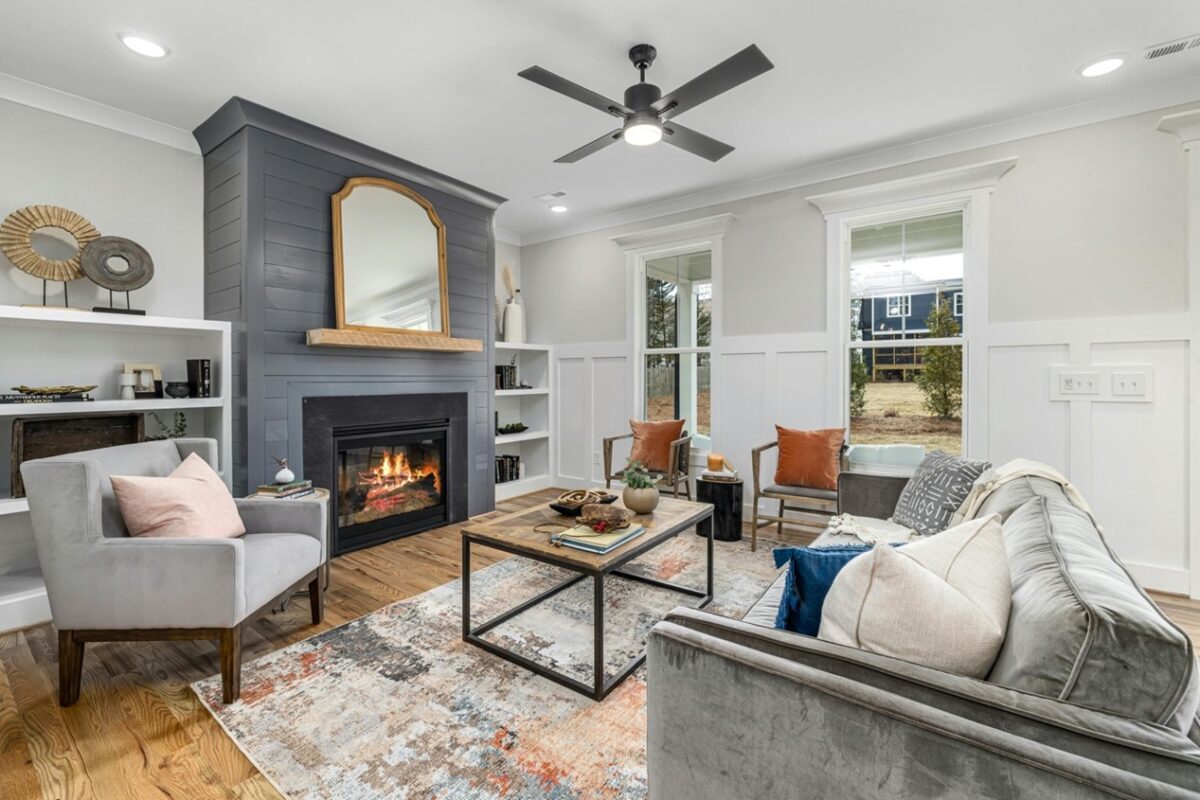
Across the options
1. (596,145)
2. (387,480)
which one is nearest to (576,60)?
(596,145)

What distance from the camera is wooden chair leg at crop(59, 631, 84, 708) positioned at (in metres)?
1.86

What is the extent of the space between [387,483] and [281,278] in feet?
5.05

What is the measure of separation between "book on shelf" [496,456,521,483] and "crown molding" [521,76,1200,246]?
7.68 ft

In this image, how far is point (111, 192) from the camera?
2.96 meters

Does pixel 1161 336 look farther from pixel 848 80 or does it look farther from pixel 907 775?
pixel 907 775

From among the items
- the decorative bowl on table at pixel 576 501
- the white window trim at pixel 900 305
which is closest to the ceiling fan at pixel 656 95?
the decorative bowl on table at pixel 576 501

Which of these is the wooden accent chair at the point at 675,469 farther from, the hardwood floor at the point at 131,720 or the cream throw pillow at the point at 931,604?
the cream throw pillow at the point at 931,604

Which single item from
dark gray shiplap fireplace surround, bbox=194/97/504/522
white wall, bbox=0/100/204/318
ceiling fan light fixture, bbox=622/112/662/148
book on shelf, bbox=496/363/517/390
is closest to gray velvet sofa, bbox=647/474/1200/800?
ceiling fan light fixture, bbox=622/112/662/148

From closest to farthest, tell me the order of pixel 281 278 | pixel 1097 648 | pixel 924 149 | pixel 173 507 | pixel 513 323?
pixel 1097 648, pixel 173 507, pixel 281 278, pixel 924 149, pixel 513 323

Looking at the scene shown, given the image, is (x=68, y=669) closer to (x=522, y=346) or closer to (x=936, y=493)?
(x=936, y=493)

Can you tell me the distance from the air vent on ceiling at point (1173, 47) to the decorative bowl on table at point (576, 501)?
330 centimetres

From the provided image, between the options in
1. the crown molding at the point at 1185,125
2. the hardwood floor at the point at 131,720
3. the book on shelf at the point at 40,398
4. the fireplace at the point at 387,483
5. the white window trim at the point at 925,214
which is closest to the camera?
the hardwood floor at the point at 131,720

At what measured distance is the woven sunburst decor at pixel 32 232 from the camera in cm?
254

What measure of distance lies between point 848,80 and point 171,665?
4.09 metres
